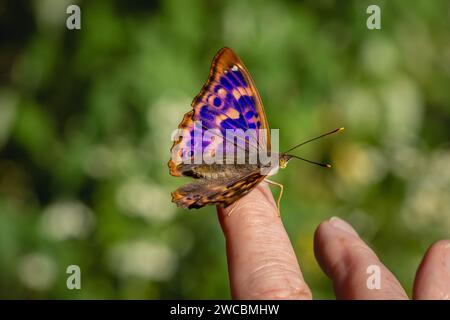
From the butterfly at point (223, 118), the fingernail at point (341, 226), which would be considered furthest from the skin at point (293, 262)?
the butterfly at point (223, 118)

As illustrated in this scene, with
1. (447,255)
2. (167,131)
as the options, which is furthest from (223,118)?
(447,255)

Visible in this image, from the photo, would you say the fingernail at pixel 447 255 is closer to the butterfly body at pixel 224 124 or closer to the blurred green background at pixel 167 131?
the butterfly body at pixel 224 124

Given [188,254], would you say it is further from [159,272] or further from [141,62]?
[141,62]

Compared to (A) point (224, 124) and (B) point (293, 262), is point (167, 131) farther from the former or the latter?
(B) point (293, 262)

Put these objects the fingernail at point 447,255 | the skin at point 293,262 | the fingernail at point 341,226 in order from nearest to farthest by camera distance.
→ the skin at point 293,262
the fingernail at point 447,255
the fingernail at point 341,226

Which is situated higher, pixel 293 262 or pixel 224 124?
pixel 224 124
